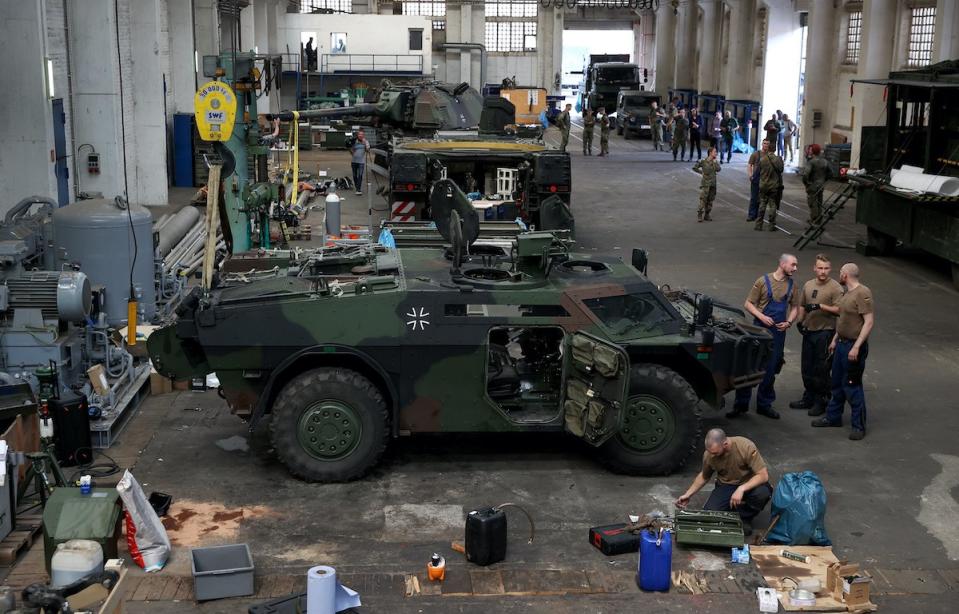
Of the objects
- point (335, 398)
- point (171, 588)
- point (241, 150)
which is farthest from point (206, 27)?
point (171, 588)

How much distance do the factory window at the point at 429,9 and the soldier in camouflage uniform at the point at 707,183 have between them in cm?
2640

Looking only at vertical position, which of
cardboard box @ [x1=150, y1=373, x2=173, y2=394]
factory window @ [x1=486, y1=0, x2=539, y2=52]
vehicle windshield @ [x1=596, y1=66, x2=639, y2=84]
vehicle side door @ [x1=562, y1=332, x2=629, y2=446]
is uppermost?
factory window @ [x1=486, y1=0, x2=539, y2=52]

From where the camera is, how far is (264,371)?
31.7 feet

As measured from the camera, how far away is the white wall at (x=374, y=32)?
135ft

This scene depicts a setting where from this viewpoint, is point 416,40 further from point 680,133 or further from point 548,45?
point 680,133

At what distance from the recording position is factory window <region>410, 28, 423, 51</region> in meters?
41.3

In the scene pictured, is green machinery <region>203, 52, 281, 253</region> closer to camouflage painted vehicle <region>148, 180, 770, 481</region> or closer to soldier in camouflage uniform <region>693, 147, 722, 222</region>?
camouflage painted vehicle <region>148, 180, 770, 481</region>

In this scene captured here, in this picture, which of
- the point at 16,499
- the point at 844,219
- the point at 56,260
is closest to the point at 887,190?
the point at 844,219

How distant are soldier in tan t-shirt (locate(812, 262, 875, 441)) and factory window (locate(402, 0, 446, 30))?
128ft

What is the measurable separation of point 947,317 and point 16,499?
39.0 ft

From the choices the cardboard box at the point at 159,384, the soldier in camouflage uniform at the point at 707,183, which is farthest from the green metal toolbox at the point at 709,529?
the soldier in camouflage uniform at the point at 707,183

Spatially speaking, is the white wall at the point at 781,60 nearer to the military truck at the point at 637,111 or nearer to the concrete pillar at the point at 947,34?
the military truck at the point at 637,111

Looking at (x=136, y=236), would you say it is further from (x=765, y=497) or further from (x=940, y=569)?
(x=940, y=569)

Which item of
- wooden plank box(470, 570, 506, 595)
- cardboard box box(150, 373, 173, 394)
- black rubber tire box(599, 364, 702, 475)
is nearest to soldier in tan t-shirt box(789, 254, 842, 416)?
black rubber tire box(599, 364, 702, 475)
